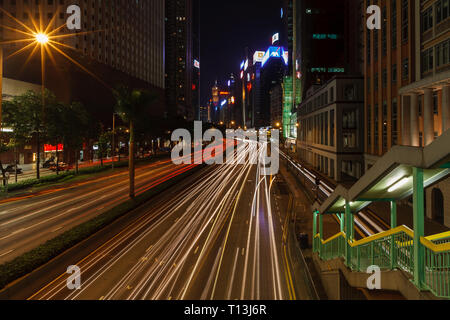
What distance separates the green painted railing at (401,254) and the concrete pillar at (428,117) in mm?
16853

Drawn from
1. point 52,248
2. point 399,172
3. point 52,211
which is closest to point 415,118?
point 399,172

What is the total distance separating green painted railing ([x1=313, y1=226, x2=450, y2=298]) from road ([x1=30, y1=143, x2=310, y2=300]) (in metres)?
3.46

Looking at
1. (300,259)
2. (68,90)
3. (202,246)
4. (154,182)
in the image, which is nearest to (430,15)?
(300,259)

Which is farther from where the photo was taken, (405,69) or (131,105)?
(131,105)

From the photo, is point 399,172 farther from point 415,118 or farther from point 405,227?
point 415,118

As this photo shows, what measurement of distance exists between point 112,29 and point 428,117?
342ft

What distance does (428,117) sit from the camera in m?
A: 23.7

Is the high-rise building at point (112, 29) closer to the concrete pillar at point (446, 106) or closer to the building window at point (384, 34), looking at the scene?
the building window at point (384, 34)

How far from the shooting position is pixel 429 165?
5.31 m

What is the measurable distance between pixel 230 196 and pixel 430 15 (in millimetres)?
23696

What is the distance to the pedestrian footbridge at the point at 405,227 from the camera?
5.57 m

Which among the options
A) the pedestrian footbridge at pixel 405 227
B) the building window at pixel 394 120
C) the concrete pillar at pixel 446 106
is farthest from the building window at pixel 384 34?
the pedestrian footbridge at pixel 405 227
